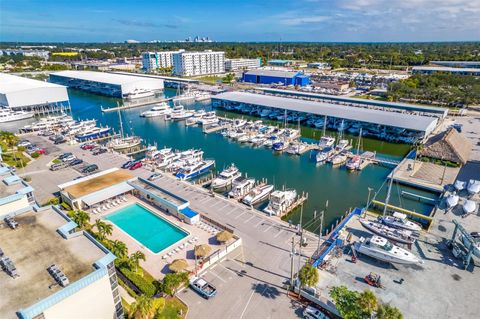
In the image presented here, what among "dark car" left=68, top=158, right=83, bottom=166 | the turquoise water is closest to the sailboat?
the turquoise water

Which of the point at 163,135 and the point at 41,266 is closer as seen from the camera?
the point at 41,266

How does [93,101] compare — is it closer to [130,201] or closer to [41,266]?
[130,201]

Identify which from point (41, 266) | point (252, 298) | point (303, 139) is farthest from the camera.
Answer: point (303, 139)

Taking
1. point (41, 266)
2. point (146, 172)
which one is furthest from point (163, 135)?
point (41, 266)

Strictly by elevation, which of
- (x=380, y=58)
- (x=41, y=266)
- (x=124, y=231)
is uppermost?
(x=380, y=58)

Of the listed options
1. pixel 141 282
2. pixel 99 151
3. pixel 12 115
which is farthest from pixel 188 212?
pixel 12 115

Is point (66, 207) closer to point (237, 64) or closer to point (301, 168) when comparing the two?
point (301, 168)

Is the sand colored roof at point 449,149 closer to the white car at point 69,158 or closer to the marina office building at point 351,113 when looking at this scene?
the marina office building at point 351,113
